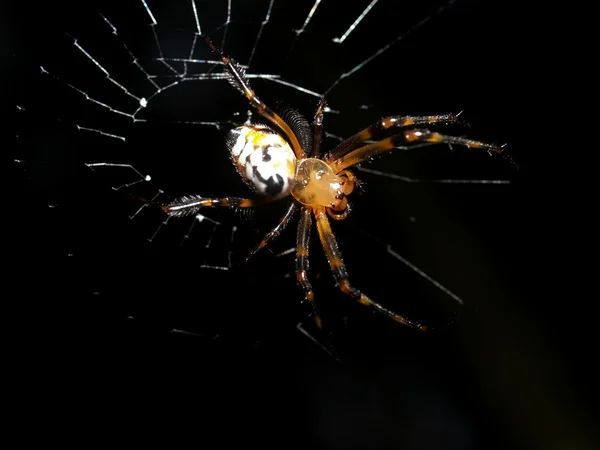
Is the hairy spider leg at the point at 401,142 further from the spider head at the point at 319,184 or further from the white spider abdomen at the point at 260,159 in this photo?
the white spider abdomen at the point at 260,159

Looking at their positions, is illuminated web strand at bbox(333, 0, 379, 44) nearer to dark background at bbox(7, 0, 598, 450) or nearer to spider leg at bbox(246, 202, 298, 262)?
dark background at bbox(7, 0, 598, 450)

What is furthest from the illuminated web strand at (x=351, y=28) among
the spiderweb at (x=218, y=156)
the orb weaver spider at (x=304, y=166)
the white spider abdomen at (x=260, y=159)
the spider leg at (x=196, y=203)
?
the spider leg at (x=196, y=203)

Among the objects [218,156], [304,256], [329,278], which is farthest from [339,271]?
[218,156]

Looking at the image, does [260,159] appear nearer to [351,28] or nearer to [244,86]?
[244,86]

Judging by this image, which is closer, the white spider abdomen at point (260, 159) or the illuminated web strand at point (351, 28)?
the white spider abdomen at point (260, 159)

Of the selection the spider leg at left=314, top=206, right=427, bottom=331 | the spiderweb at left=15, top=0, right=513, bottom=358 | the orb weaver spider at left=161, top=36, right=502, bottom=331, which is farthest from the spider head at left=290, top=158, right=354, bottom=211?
the spiderweb at left=15, top=0, right=513, bottom=358

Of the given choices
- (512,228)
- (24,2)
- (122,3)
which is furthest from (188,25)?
(512,228)
